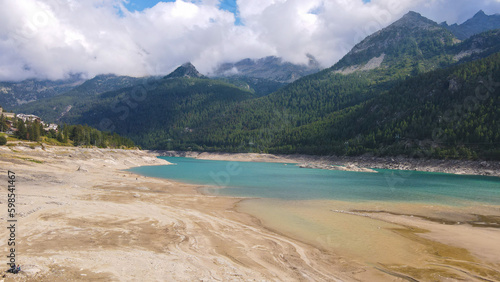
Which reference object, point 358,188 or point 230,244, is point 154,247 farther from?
point 358,188

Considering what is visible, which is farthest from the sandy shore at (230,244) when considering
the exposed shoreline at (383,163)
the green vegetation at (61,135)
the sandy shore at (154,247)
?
the exposed shoreline at (383,163)

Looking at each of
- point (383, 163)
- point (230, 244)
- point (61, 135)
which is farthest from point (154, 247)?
point (383, 163)

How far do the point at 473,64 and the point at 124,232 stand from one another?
149m

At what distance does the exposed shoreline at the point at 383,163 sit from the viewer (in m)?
69.8

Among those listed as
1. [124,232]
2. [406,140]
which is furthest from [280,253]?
[406,140]

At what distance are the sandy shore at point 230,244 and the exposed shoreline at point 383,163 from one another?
5841 cm

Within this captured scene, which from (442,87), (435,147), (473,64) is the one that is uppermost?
(473,64)

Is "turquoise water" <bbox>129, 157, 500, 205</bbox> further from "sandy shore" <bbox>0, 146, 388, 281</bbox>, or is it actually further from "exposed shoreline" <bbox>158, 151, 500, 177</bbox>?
"exposed shoreline" <bbox>158, 151, 500, 177</bbox>

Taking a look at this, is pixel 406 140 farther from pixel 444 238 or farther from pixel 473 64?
pixel 444 238

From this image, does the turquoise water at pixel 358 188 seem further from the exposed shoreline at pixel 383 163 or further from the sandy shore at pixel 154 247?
the exposed shoreline at pixel 383 163

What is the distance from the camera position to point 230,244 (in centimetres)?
1436

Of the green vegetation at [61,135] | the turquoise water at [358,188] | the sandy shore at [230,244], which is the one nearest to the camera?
the sandy shore at [230,244]

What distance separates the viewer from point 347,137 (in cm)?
12988

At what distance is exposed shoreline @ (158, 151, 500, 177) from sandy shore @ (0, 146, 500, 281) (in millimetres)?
58411
